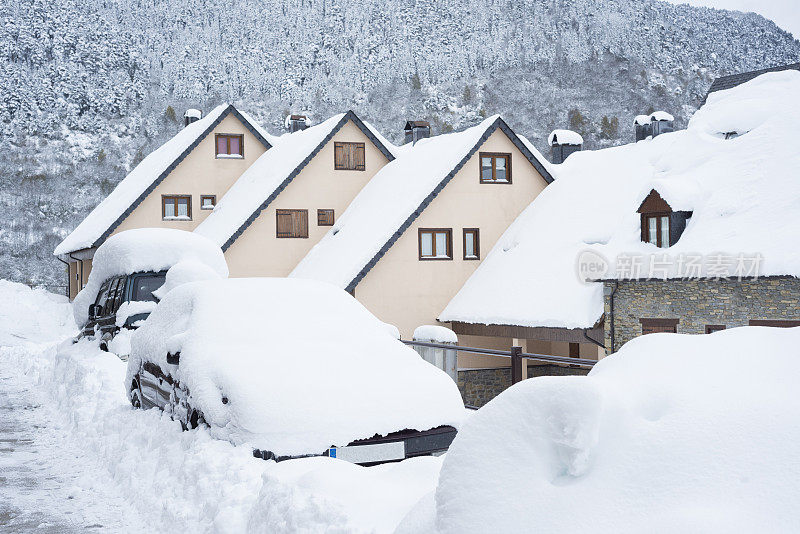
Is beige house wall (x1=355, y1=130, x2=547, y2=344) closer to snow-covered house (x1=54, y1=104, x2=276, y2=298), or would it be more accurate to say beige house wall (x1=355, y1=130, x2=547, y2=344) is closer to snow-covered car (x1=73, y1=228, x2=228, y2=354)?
snow-covered car (x1=73, y1=228, x2=228, y2=354)

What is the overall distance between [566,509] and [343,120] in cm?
2580

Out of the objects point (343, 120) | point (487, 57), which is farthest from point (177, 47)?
point (343, 120)

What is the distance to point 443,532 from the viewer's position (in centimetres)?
305

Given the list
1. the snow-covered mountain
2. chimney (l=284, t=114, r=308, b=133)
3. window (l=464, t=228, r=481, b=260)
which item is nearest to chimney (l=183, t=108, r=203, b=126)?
chimney (l=284, t=114, r=308, b=133)

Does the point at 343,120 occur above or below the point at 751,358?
above

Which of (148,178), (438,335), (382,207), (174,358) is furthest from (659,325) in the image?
(148,178)

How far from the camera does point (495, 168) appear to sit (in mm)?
26438

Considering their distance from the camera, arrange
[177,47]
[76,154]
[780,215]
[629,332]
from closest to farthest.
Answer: [780,215], [629,332], [76,154], [177,47]

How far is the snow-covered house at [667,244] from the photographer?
1706cm

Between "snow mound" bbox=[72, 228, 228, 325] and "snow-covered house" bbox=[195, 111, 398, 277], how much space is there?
785 centimetres

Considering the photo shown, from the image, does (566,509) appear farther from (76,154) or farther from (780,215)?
(76,154)

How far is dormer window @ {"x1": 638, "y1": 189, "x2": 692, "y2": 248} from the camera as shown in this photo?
762 inches

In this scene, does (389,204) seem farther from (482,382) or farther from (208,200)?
(208,200)

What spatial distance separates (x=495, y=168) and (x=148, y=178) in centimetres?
1331
